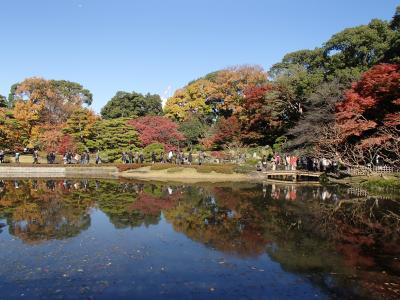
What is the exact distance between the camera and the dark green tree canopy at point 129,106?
64000mm

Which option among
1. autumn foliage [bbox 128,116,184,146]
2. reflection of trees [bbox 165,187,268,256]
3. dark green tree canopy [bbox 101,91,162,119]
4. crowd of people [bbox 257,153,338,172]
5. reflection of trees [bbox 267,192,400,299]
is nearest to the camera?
reflection of trees [bbox 267,192,400,299]

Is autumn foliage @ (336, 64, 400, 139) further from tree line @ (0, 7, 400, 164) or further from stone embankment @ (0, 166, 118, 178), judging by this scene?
stone embankment @ (0, 166, 118, 178)

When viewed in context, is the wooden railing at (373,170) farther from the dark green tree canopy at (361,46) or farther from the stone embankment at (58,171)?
the stone embankment at (58,171)

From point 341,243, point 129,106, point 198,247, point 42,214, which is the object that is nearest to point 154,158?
point 42,214

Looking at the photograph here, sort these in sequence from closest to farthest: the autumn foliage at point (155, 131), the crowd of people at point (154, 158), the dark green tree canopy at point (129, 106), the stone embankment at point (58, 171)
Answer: the stone embankment at point (58, 171)
the crowd of people at point (154, 158)
the autumn foliage at point (155, 131)
the dark green tree canopy at point (129, 106)

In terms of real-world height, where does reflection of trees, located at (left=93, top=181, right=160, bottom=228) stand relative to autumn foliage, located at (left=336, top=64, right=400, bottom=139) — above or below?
below

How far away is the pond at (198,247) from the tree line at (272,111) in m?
8.28

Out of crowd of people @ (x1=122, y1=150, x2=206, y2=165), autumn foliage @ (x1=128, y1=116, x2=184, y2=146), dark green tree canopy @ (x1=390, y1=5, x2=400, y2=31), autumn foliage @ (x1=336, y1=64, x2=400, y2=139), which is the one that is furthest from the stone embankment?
dark green tree canopy @ (x1=390, y1=5, x2=400, y2=31)

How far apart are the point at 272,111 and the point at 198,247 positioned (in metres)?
30.3

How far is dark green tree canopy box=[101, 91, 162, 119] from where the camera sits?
6400 cm

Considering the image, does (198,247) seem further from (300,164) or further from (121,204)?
(300,164)

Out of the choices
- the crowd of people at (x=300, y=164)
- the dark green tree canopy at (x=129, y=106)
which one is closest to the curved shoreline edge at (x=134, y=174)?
the crowd of people at (x=300, y=164)

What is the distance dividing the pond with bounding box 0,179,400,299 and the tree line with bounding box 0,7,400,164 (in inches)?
326

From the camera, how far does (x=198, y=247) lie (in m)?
11.6
